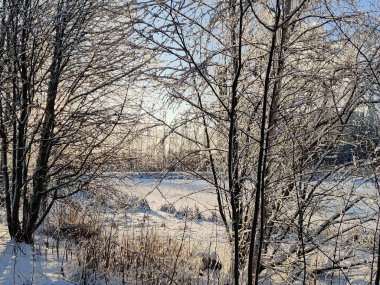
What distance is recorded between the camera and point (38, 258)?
4.59 metres

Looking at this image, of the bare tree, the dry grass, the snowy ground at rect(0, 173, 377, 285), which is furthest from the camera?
the bare tree

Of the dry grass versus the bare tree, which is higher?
the bare tree

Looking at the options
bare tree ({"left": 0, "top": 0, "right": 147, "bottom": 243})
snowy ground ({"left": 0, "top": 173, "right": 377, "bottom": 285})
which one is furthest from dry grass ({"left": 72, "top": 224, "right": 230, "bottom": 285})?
bare tree ({"left": 0, "top": 0, "right": 147, "bottom": 243})

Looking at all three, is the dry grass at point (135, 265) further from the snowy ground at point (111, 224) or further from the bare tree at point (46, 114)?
the bare tree at point (46, 114)

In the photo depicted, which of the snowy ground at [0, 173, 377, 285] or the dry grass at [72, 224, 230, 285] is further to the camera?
the dry grass at [72, 224, 230, 285]

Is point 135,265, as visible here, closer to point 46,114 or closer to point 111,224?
point 111,224

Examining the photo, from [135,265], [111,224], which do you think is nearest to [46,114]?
[111,224]

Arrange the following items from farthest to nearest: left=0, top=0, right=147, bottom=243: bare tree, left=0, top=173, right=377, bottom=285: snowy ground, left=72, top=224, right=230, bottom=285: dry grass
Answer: left=0, top=0, right=147, bottom=243: bare tree, left=72, top=224, right=230, bottom=285: dry grass, left=0, top=173, right=377, bottom=285: snowy ground

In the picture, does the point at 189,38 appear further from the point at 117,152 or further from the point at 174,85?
the point at 117,152

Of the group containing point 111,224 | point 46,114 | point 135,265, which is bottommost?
point 135,265

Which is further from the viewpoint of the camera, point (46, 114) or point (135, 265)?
point (46, 114)

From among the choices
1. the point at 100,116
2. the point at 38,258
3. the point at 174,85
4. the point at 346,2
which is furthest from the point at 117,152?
the point at 346,2

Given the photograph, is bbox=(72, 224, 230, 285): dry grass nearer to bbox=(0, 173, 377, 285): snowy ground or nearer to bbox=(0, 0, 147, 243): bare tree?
bbox=(0, 173, 377, 285): snowy ground

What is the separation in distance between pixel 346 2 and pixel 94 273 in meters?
3.35
